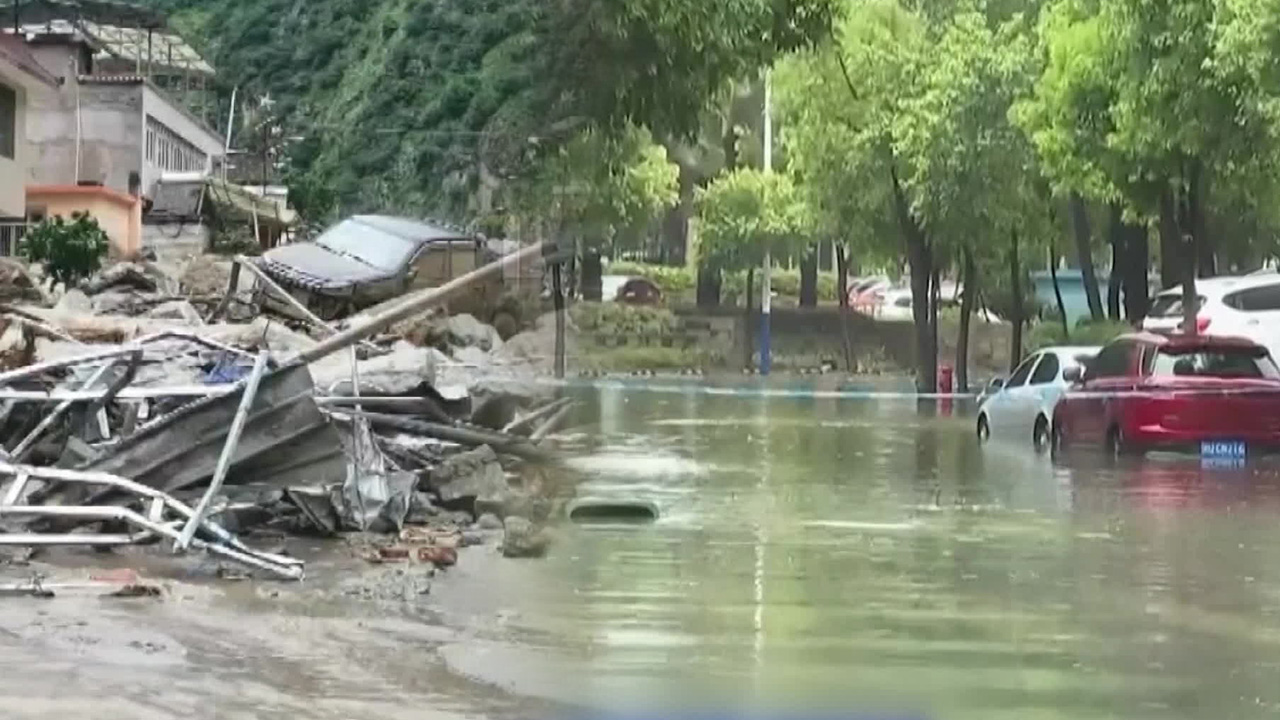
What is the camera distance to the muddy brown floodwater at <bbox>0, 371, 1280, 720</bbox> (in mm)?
5922

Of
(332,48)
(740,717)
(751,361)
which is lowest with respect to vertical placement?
(740,717)

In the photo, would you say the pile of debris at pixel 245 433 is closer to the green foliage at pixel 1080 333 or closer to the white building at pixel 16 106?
the white building at pixel 16 106

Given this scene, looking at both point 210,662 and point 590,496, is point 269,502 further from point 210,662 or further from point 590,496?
point 210,662

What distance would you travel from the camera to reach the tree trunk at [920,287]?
17.5 meters

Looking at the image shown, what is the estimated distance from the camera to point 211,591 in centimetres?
774

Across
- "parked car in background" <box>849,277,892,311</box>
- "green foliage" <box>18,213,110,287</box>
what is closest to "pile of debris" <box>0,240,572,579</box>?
"green foliage" <box>18,213,110,287</box>

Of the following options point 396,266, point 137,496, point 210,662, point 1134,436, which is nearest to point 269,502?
point 137,496

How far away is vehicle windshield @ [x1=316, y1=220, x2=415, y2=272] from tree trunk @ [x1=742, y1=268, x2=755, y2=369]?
246 inches

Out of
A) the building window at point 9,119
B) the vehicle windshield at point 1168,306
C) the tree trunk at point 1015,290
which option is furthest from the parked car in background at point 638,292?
the tree trunk at point 1015,290

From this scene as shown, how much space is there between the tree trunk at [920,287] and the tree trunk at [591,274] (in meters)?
8.01

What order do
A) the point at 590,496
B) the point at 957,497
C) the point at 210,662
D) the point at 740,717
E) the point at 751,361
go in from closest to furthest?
the point at 740,717
the point at 210,662
the point at 590,496
the point at 957,497
the point at 751,361

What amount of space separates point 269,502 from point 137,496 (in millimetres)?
598

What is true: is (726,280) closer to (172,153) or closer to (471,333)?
(471,333)

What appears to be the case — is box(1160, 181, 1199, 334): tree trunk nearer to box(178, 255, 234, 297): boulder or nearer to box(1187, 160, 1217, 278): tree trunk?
box(1187, 160, 1217, 278): tree trunk
